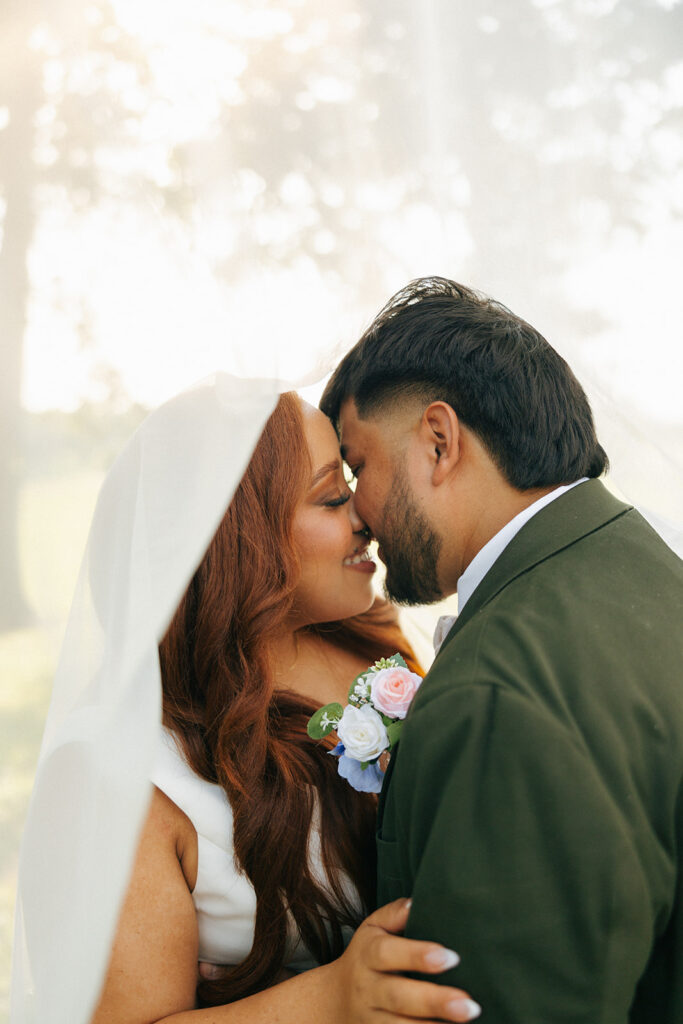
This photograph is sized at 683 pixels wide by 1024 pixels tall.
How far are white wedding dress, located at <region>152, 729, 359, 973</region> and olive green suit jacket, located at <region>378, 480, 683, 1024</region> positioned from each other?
516 millimetres

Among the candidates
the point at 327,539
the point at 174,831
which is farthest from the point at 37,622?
the point at 327,539

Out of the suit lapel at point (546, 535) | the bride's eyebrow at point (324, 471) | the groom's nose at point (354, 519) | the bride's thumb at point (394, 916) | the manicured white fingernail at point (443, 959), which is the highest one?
the bride's eyebrow at point (324, 471)

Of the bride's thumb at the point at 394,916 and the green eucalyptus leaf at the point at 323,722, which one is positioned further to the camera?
the green eucalyptus leaf at the point at 323,722

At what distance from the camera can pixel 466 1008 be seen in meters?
1.48

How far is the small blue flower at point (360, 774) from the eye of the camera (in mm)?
2047

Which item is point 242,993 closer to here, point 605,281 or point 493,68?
point 605,281

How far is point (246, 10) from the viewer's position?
158 centimetres

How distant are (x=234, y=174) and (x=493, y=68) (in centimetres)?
73

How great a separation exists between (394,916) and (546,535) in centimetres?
81

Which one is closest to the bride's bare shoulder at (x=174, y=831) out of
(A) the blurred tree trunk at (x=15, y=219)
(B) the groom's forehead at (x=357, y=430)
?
(A) the blurred tree trunk at (x=15, y=219)

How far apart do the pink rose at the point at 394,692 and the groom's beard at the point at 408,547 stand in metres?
0.29

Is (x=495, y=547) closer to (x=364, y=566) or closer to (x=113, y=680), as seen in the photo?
(x=364, y=566)

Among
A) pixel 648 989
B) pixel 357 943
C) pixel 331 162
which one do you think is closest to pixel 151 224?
pixel 331 162

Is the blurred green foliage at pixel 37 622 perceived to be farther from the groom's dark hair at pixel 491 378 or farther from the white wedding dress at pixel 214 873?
the groom's dark hair at pixel 491 378
